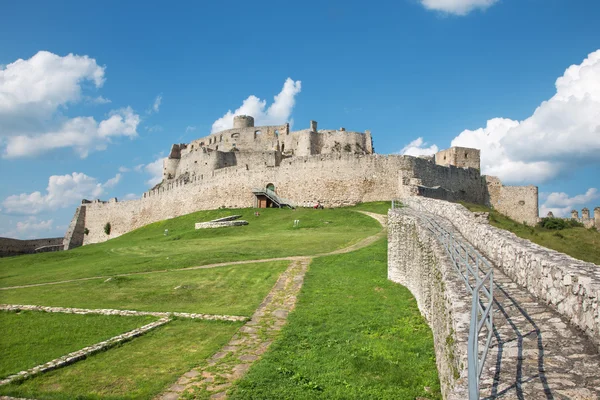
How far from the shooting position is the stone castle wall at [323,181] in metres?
44.8

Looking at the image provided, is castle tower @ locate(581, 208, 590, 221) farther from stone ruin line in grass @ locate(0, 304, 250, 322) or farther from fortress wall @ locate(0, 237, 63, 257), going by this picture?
fortress wall @ locate(0, 237, 63, 257)

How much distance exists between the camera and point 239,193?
2094 inches

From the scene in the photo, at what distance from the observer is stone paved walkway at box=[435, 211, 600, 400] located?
4289mm

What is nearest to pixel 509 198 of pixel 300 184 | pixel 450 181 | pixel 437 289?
pixel 450 181

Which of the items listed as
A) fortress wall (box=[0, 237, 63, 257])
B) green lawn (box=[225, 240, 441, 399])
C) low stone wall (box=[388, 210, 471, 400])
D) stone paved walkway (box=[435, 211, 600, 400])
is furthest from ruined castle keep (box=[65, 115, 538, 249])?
stone paved walkway (box=[435, 211, 600, 400])

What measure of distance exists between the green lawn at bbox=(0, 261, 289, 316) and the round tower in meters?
62.6

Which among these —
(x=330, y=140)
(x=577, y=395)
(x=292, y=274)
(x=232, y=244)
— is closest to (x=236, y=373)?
(x=577, y=395)

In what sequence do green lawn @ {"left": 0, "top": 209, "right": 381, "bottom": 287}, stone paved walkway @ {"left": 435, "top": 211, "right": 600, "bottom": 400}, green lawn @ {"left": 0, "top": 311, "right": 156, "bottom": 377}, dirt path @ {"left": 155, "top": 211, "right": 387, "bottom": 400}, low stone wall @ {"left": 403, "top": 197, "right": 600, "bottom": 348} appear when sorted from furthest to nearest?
1. green lawn @ {"left": 0, "top": 209, "right": 381, "bottom": 287}
2. green lawn @ {"left": 0, "top": 311, "right": 156, "bottom": 377}
3. dirt path @ {"left": 155, "top": 211, "right": 387, "bottom": 400}
4. low stone wall @ {"left": 403, "top": 197, "right": 600, "bottom": 348}
5. stone paved walkway @ {"left": 435, "top": 211, "right": 600, "bottom": 400}

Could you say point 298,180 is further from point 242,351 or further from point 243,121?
point 242,351

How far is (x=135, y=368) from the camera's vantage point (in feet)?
33.0

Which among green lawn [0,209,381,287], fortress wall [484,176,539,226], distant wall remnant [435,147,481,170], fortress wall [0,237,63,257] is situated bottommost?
fortress wall [0,237,63,257]

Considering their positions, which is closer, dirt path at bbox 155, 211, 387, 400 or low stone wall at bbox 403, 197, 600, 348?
low stone wall at bbox 403, 197, 600, 348

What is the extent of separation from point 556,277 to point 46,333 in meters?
12.8

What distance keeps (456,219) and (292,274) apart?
699 centimetres
